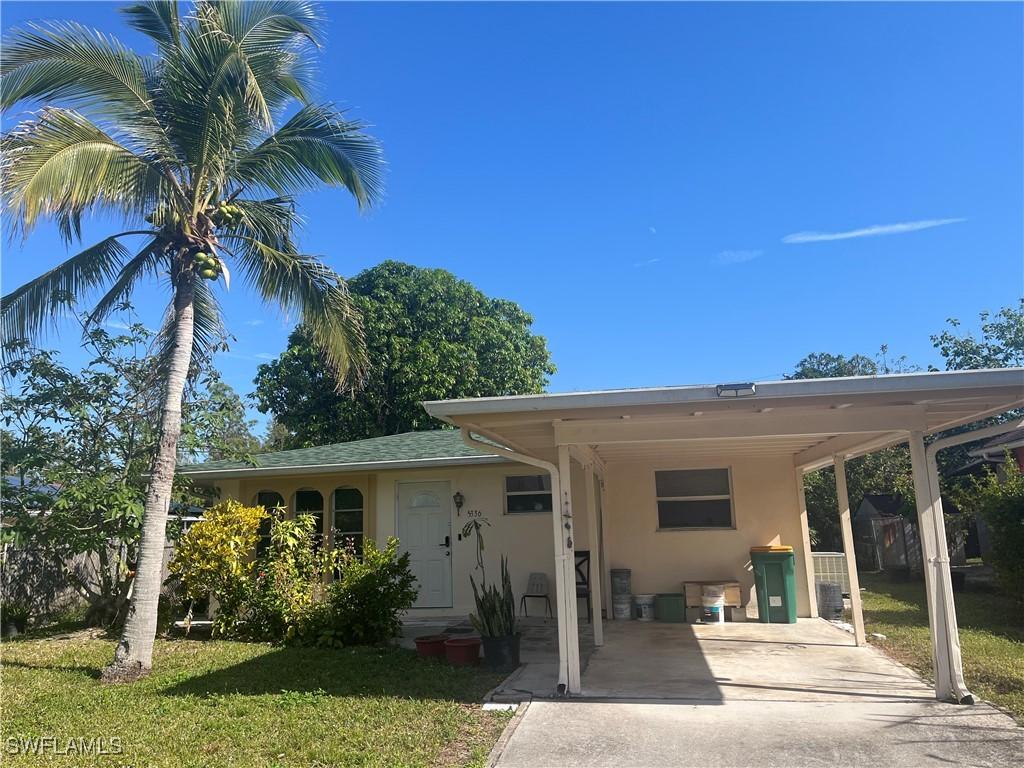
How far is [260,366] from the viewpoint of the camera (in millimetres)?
22141

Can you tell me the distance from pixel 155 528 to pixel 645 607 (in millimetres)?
6823

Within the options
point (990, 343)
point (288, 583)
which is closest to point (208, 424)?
point (288, 583)

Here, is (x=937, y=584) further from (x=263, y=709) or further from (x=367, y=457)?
(x=367, y=457)

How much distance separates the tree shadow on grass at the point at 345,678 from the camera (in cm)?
598

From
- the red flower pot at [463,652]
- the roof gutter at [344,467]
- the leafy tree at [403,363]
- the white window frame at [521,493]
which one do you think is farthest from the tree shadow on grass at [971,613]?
the leafy tree at [403,363]

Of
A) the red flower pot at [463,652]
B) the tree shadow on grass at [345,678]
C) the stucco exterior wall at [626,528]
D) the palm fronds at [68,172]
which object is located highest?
the palm fronds at [68,172]

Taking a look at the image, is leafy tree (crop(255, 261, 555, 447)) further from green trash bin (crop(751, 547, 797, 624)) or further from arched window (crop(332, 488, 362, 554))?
green trash bin (crop(751, 547, 797, 624))

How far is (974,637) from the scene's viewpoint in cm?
787

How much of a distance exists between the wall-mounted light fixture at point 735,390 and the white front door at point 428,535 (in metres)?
6.73

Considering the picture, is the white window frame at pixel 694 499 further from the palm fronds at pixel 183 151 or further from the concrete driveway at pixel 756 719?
the palm fronds at pixel 183 151

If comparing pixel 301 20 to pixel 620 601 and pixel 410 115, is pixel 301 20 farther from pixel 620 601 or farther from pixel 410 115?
pixel 620 601

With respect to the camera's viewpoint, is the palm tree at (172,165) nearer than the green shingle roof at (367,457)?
Yes

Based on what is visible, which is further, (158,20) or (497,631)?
(158,20)

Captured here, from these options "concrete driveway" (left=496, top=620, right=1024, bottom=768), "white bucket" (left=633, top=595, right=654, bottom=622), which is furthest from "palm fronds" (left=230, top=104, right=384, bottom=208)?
"white bucket" (left=633, top=595, right=654, bottom=622)
